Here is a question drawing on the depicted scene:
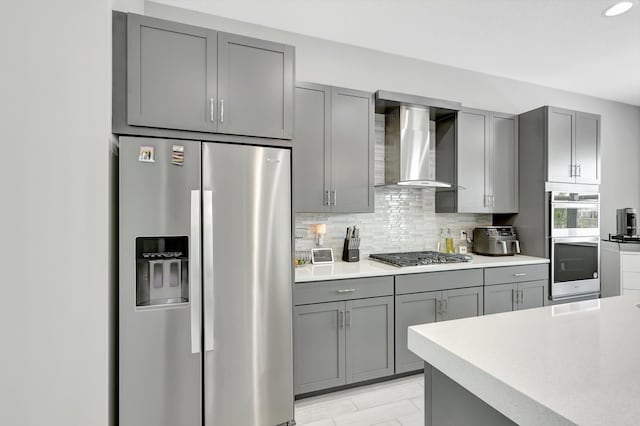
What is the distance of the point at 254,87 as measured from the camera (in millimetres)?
1911

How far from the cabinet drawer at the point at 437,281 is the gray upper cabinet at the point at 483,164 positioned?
72cm

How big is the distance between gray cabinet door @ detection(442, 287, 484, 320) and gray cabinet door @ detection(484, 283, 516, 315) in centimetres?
7

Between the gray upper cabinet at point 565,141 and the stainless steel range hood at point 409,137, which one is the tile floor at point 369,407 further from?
the gray upper cabinet at point 565,141

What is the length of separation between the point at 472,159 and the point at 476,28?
1.19m

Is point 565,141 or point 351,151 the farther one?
point 565,141

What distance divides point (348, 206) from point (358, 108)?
2.88 ft

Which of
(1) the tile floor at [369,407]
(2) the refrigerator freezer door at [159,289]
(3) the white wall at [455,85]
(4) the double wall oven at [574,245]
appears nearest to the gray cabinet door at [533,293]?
(4) the double wall oven at [574,245]

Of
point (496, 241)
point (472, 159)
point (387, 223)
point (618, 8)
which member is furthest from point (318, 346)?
point (618, 8)

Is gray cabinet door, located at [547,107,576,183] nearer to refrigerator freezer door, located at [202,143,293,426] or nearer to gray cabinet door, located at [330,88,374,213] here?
gray cabinet door, located at [330,88,374,213]

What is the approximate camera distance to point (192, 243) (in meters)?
1.70

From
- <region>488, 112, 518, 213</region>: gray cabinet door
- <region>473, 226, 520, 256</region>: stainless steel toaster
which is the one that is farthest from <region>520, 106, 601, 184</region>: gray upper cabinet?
<region>473, 226, 520, 256</region>: stainless steel toaster

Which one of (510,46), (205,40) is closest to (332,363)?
(205,40)

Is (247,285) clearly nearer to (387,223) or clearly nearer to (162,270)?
(162,270)

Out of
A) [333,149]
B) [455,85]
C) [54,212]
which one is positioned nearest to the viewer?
[54,212]
